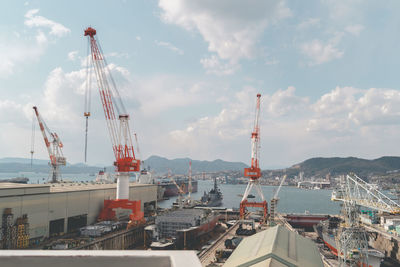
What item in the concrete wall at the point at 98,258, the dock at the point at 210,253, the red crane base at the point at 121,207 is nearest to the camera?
the concrete wall at the point at 98,258

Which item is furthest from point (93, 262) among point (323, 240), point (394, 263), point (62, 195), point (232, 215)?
point (232, 215)

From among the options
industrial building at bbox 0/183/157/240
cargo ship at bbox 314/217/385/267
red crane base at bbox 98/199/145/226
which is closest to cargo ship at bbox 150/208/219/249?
red crane base at bbox 98/199/145/226

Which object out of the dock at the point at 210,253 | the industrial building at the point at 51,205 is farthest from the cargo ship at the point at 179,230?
the industrial building at the point at 51,205

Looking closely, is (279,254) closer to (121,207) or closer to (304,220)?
(121,207)

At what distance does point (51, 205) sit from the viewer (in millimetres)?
36562

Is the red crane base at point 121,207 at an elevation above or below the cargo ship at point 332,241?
above

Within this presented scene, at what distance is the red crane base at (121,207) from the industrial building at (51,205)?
3.12 ft

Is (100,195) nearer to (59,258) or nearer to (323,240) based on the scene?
(323,240)

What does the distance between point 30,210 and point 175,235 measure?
19.2 m

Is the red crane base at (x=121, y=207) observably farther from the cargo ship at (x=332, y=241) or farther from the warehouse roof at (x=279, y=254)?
the cargo ship at (x=332, y=241)

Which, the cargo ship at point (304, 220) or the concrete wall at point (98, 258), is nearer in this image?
the concrete wall at point (98, 258)

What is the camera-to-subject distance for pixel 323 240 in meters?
51.6

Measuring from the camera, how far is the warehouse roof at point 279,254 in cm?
1581

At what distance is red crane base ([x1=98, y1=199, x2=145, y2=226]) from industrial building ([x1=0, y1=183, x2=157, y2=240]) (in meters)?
0.95
